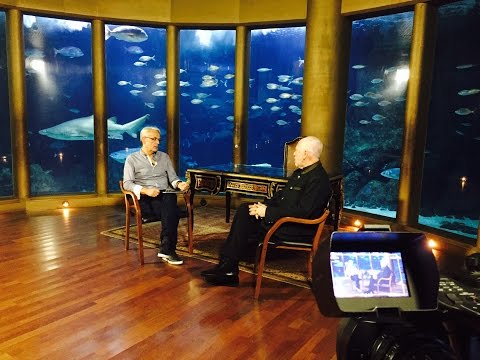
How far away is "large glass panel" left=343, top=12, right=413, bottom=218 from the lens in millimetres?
5770

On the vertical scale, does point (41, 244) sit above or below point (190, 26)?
below

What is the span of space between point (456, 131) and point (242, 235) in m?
5.64

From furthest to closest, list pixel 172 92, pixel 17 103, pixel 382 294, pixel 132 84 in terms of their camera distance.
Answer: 1. pixel 132 84
2. pixel 172 92
3. pixel 17 103
4. pixel 382 294

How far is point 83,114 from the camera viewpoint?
6281 millimetres

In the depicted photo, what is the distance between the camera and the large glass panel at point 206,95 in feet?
21.7

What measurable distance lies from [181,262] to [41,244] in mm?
1587

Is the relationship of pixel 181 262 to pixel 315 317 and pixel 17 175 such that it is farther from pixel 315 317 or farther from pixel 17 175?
pixel 17 175

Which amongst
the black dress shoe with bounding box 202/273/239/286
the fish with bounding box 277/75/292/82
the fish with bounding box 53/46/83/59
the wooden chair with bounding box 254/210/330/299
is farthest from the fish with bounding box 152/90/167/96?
the wooden chair with bounding box 254/210/330/299

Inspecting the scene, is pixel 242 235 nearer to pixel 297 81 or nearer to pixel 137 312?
pixel 137 312

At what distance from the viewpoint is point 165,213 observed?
12.4ft

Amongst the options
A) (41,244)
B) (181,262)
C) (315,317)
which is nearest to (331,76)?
(181,262)

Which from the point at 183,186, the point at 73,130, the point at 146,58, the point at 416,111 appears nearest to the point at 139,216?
the point at 183,186

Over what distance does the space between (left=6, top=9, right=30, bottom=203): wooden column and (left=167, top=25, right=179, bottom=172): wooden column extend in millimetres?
1974

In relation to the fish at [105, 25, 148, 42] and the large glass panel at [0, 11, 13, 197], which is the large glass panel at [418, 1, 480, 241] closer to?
the fish at [105, 25, 148, 42]
